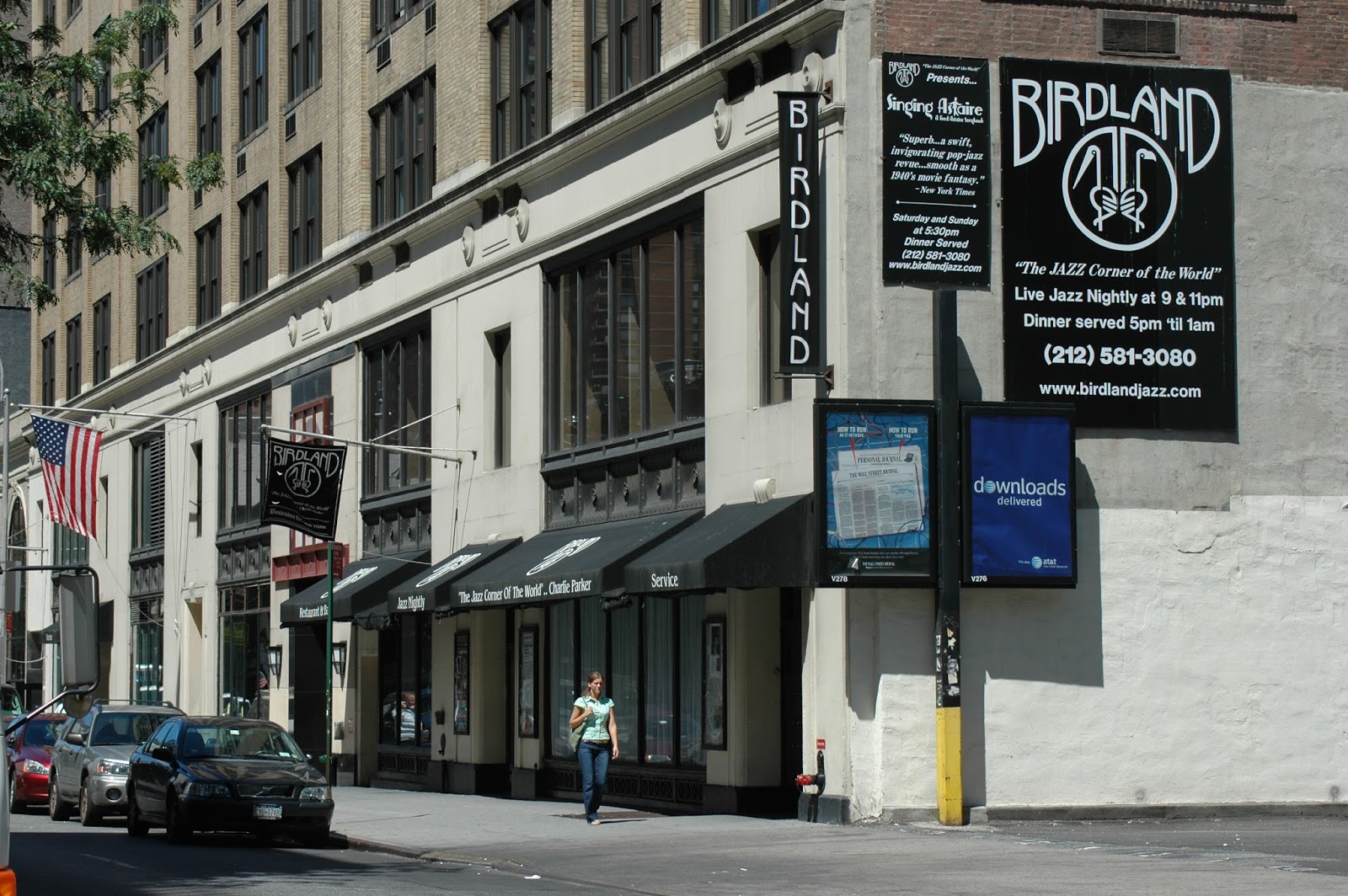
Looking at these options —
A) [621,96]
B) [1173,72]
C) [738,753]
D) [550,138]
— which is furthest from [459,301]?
[1173,72]

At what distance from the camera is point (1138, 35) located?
22625 millimetres

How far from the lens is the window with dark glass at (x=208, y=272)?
46000 mm

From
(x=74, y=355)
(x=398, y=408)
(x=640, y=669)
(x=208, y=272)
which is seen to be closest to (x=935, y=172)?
(x=640, y=669)

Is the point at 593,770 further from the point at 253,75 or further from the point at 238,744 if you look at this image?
the point at 253,75

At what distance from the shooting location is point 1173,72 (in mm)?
22641

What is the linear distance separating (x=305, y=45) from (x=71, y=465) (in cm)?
1009

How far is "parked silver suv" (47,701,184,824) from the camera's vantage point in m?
25.5

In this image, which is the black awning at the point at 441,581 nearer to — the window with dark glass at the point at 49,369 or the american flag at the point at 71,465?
the american flag at the point at 71,465

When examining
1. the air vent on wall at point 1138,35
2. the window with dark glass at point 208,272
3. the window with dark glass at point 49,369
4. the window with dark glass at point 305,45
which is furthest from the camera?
the window with dark glass at point 49,369

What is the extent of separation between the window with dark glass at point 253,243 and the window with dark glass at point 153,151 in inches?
258

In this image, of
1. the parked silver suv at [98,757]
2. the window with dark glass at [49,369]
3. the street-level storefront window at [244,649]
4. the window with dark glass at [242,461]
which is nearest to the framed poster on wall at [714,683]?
the parked silver suv at [98,757]

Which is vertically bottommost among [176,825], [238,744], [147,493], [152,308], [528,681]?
[176,825]

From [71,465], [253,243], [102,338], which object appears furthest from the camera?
[102,338]

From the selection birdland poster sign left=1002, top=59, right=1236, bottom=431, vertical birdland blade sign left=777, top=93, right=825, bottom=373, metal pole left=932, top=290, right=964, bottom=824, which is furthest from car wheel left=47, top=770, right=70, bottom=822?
birdland poster sign left=1002, top=59, right=1236, bottom=431
